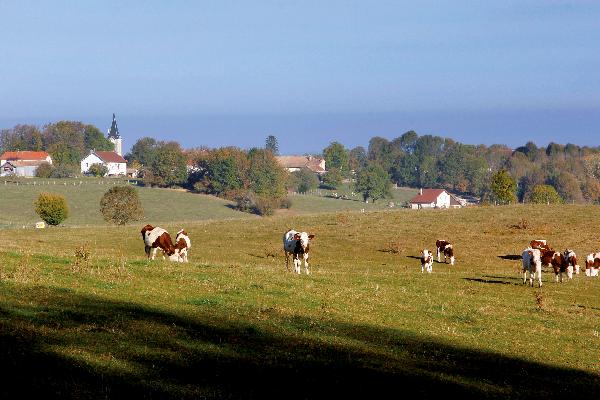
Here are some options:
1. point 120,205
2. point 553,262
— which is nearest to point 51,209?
point 120,205

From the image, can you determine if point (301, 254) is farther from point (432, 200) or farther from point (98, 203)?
point (432, 200)

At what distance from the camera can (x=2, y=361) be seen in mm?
13320

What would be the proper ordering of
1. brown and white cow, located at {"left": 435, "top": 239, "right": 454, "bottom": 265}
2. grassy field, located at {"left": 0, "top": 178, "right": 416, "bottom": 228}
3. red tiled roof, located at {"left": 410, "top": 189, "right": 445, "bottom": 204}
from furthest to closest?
red tiled roof, located at {"left": 410, "top": 189, "right": 445, "bottom": 204} → grassy field, located at {"left": 0, "top": 178, "right": 416, "bottom": 228} → brown and white cow, located at {"left": 435, "top": 239, "right": 454, "bottom": 265}

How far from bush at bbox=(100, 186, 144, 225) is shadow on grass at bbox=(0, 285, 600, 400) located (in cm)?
7951

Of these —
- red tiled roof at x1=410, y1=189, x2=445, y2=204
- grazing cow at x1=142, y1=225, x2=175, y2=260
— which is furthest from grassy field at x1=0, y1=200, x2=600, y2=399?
red tiled roof at x1=410, y1=189, x2=445, y2=204

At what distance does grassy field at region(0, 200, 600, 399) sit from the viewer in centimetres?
1358

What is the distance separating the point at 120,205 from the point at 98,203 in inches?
2384

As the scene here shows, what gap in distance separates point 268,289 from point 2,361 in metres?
13.8

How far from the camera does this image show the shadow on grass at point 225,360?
42.6 ft

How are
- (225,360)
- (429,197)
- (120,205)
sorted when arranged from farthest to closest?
1. (429,197)
2. (120,205)
3. (225,360)

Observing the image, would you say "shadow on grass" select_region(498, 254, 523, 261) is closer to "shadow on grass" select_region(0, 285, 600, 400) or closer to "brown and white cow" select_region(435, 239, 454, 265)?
"brown and white cow" select_region(435, 239, 454, 265)

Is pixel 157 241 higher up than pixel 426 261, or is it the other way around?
pixel 157 241

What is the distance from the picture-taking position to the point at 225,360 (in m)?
15.2

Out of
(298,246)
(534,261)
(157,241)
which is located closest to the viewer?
(534,261)
